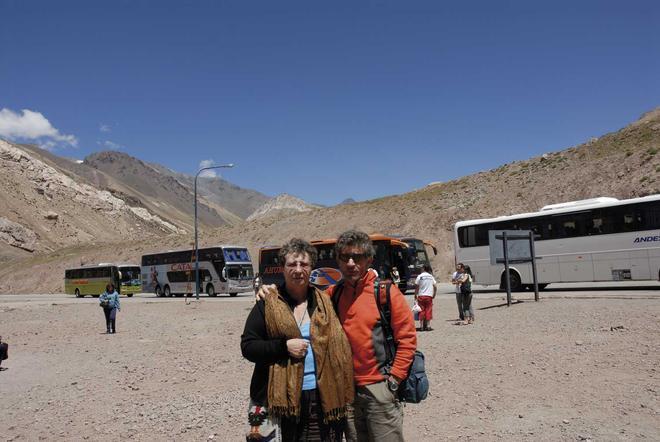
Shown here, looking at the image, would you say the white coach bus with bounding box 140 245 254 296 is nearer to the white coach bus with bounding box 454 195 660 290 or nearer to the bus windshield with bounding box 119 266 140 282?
the bus windshield with bounding box 119 266 140 282

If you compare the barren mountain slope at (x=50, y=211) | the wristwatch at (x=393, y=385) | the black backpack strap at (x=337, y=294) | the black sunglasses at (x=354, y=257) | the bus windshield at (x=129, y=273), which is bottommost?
the wristwatch at (x=393, y=385)

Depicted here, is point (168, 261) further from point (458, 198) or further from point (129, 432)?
point (129, 432)

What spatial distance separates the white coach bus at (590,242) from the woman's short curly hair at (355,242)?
20.8 m

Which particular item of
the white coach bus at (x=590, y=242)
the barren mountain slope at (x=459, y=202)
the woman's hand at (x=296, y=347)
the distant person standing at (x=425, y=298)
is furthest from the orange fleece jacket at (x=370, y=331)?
the barren mountain slope at (x=459, y=202)

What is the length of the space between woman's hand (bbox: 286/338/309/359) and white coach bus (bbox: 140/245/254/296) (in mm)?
36004

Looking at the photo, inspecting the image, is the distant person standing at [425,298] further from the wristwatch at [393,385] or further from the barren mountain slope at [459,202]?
the barren mountain slope at [459,202]

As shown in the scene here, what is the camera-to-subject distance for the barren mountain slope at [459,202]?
4988 cm

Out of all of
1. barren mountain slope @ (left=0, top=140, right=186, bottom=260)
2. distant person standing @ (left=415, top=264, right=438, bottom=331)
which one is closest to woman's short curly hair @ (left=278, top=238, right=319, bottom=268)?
distant person standing @ (left=415, top=264, right=438, bottom=331)

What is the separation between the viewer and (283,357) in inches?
126

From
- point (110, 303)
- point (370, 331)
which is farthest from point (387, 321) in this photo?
point (110, 303)

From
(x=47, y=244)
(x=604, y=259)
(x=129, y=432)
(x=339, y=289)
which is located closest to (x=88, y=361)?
(x=129, y=432)

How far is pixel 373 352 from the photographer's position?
3.40 m

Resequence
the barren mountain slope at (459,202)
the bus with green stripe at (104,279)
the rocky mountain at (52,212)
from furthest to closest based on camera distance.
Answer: the rocky mountain at (52,212) < the barren mountain slope at (459,202) < the bus with green stripe at (104,279)

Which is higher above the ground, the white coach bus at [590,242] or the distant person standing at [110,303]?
the white coach bus at [590,242]
